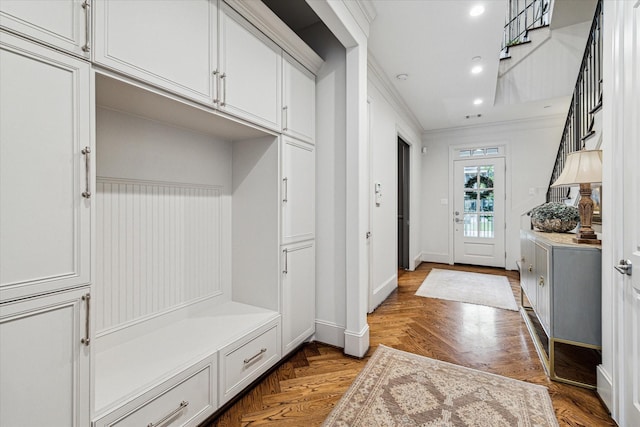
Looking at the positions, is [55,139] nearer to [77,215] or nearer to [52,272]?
[77,215]

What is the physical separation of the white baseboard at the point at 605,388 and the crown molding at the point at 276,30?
2.79m

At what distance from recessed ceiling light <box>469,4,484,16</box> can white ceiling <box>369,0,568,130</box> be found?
0.10ft

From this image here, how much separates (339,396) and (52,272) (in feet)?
5.18

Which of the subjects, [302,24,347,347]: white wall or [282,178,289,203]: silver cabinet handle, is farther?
[302,24,347,347]: white wall

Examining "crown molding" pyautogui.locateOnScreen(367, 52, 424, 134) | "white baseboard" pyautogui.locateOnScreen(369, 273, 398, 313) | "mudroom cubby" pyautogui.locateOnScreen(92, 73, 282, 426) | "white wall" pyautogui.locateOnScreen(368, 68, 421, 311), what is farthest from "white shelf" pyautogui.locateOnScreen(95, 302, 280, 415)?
"crown molding" pyautogui.locateOnScreen(367, 52, 424, 134)

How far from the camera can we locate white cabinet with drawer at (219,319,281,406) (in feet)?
5.28

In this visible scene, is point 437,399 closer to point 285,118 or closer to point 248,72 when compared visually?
point 285,118

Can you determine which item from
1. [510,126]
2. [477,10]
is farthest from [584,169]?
[510,126]

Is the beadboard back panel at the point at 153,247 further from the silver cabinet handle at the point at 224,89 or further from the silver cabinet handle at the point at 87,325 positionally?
the silver cabinet handle at the point at 224,89

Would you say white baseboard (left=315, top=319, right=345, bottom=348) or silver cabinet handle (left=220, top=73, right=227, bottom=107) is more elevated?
silver cabinet handle (left=220, top=73, right=227, bottom=107)

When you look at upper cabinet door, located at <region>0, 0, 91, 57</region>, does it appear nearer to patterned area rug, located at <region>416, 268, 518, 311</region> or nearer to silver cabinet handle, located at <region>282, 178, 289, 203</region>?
silver cabinet handle, located at <region>282, 178, 289, 203</region>

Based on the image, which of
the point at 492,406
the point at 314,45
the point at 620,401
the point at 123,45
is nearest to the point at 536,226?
the point at 620,401

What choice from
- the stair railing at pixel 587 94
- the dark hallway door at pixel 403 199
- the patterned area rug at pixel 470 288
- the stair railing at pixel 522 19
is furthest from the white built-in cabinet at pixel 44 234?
the stair railing at pixel 522 19

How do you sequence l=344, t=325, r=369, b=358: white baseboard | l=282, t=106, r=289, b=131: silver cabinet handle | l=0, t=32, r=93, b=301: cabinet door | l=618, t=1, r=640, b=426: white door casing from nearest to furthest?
l=0, t=32, r=93, b=301: cabinet door
l=618, t=1, r=640, b=426: white door casing
l=282, t=106, r=289, b=131: silver cabinet handle
l=344, t=325, r=369, b=358: white baseboard
